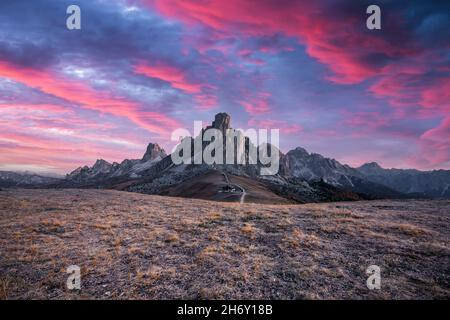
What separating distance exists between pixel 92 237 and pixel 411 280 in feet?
56.8

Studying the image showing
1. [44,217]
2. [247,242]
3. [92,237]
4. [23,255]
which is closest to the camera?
[23,255]

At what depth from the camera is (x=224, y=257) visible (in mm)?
12875

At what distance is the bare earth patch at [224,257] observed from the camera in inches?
375

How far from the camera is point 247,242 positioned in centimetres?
1548

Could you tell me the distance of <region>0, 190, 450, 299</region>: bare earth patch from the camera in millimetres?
9531
